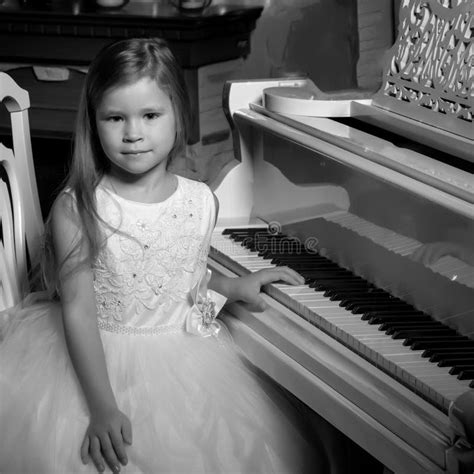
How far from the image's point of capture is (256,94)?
261 cm

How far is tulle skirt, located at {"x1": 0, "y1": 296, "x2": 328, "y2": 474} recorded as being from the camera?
1906 millimetres

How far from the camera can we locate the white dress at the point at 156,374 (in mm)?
1924

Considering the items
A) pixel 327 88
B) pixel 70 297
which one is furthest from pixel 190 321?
pixel 327 88

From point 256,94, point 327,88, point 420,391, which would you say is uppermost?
point 256,94

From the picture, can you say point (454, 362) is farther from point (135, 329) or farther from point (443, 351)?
point (135, 329)

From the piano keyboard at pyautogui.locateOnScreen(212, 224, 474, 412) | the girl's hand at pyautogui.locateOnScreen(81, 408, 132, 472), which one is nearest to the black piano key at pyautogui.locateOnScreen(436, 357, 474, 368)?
the piano keyboard at pyautogui.locateOnScreen(212, 224, 474, 412)

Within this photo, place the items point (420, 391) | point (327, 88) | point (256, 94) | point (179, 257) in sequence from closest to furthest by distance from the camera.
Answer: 1. point (420, 391)
2. point (179, 257)
3. point (256, 94)
4. point (327, 88)

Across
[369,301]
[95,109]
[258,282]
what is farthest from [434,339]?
[95,109]

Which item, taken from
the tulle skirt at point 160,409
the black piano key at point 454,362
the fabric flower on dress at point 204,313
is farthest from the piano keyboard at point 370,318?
the tulle skirt at point 160,409

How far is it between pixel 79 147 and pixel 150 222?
0.23 metres

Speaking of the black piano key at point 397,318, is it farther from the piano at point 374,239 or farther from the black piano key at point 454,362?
the black piano key at point 454,362

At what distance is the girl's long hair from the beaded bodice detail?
0.05 meters

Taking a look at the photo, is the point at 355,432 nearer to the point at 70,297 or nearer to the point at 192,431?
the point at 192,431

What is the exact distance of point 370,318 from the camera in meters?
1.94
